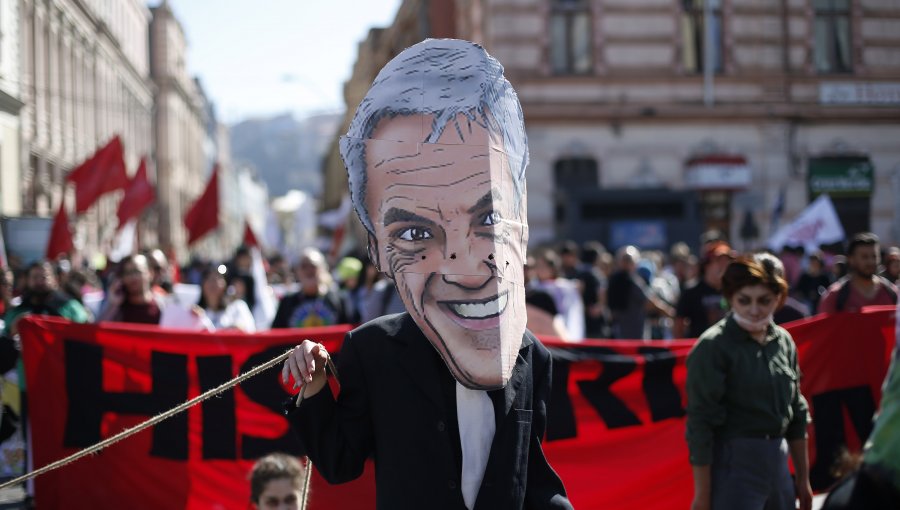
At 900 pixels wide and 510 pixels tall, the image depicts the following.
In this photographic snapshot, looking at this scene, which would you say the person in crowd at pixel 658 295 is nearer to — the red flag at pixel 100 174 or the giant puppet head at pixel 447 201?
the red flag at pixel 100 174

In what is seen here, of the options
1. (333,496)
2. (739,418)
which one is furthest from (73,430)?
(739,418)

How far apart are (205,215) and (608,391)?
11.5 m

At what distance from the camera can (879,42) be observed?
75.7 feet

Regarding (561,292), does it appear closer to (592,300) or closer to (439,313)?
(592,300)

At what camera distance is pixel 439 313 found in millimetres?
3125

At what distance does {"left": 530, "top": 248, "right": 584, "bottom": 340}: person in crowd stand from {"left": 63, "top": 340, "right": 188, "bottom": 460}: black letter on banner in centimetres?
426

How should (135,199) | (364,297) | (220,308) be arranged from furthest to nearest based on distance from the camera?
(135,199), (364,297), (220,308)

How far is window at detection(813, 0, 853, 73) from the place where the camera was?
75.3ft

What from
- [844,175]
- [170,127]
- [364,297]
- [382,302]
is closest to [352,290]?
[364,297]

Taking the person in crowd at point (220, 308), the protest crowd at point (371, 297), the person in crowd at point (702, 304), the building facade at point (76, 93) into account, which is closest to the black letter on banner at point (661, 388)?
the protest crowd at point (371, 297)

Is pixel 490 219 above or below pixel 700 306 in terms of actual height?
above

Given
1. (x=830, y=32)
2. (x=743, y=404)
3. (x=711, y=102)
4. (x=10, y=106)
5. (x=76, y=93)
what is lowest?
(x=743, y=404)

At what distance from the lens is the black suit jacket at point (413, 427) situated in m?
3.18

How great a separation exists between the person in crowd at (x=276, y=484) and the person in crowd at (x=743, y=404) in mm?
1744
